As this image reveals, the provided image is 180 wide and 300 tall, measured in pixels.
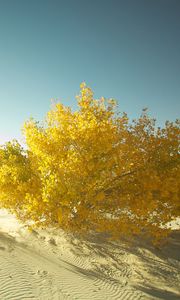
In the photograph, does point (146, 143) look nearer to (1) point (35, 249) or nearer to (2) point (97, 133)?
(2) point (97, 133)

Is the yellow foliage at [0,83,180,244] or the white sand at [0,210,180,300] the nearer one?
the white sand at [0,210,180,300]

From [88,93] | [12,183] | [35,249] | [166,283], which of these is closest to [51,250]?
[35,249]

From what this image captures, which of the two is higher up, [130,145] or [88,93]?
[88,93]

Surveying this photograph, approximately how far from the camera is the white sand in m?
11.6

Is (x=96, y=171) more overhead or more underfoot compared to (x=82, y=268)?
more overhead

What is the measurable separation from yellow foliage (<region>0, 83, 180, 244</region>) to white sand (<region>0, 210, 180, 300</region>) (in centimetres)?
228

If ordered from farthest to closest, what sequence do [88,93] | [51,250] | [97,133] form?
[51,250]
[88,93]
[97,133]

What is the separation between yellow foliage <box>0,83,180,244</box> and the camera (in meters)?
15.6

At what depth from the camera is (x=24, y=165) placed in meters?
20.0

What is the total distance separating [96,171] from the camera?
16.1 meters

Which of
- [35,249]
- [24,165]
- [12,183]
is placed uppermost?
[24,165]

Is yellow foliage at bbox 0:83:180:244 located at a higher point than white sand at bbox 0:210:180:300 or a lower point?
higher

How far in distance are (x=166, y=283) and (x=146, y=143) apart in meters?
8.55

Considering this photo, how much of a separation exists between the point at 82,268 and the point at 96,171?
19.7 feet
